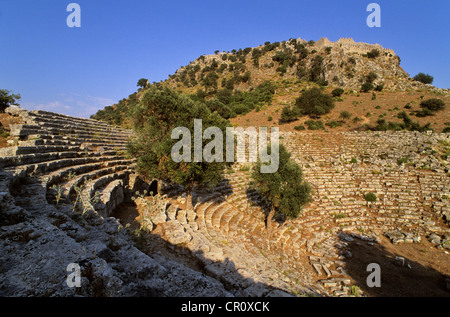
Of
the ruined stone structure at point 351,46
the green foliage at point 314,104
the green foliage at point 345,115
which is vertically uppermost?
the ruined stone structure at point 351,46

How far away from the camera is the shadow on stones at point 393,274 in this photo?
8.56m

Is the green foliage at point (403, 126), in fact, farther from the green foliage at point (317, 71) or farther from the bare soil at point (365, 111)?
the green foliage at point (317, 71)

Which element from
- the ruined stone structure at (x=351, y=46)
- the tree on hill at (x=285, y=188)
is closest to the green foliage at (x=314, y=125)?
the tree on hill at (x=285, y=188)

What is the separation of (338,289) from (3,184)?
1184 cm

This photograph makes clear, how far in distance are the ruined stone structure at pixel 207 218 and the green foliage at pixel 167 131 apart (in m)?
1.92

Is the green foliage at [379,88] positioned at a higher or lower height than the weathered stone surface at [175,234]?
higher

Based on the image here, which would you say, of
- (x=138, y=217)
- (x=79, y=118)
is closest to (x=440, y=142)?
(x=138, y=217)

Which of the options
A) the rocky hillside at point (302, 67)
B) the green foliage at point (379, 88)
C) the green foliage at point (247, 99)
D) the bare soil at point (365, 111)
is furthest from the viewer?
the rocky hillside at point (302, 67)

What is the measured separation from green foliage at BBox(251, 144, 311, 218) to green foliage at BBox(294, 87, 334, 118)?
89.6 ft

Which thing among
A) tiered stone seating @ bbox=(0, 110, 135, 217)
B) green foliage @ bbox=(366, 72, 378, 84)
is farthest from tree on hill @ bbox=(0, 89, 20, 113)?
green foliage @ bbox=(366, 72, 378, 84)

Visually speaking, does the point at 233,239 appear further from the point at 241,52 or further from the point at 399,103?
the point at 241,52

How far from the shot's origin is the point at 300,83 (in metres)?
54.6

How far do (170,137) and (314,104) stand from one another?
34456 mm

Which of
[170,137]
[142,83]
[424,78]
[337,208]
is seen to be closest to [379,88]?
[424,78]
